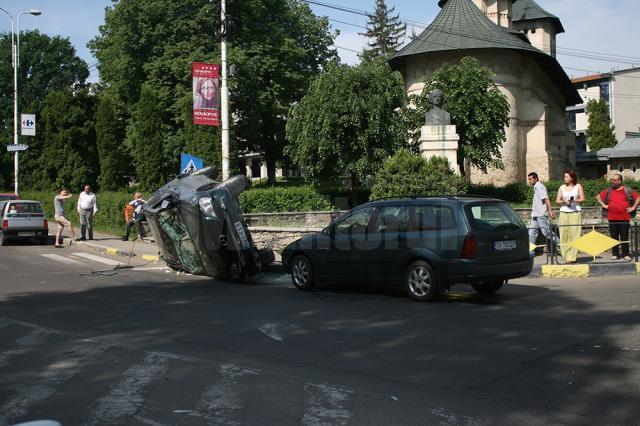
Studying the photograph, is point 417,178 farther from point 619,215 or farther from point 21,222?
point 21,222

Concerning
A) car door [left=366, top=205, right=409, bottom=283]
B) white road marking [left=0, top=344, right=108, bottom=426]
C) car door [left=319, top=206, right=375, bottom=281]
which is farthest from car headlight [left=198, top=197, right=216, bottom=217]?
white road marking [left=0, top=344, right=108, bottom=426]

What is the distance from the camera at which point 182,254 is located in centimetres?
1321

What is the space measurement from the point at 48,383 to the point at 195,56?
3366cm

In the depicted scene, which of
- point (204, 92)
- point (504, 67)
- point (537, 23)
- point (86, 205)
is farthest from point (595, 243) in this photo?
point (537, 23)

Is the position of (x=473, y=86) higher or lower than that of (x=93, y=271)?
higher

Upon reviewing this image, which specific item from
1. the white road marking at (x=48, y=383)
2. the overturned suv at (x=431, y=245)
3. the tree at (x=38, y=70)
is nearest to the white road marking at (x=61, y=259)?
the overturned suv at (x=431, y=245)

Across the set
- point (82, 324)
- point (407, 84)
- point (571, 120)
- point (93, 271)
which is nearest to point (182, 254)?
point (93, 271)

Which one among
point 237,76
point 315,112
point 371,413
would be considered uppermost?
point 237,76

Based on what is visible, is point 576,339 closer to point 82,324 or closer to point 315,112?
point 82,324

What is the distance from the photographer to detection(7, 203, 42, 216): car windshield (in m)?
22.5

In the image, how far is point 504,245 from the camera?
31.7ft

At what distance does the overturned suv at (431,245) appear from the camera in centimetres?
939

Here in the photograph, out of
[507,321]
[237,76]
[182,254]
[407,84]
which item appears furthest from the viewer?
[407,84]

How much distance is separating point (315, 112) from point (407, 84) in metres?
13.2
